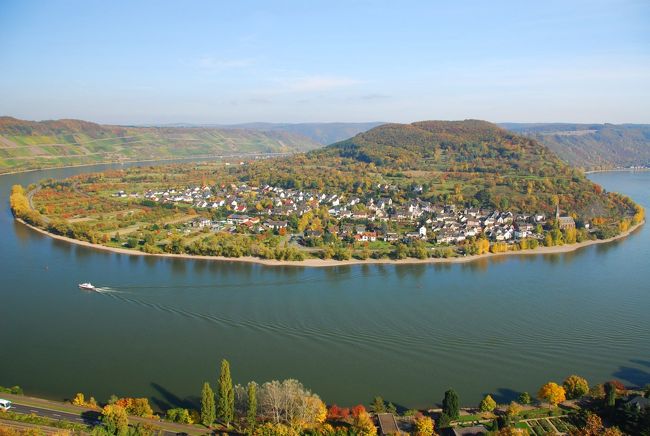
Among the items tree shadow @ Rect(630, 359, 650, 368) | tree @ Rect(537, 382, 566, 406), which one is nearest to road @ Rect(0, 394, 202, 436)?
tree @ Rect(537, 382, 566, 406)

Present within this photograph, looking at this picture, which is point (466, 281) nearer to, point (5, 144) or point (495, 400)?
point (495, 400)

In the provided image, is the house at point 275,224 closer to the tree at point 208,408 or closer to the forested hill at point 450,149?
the tree at point 208,408

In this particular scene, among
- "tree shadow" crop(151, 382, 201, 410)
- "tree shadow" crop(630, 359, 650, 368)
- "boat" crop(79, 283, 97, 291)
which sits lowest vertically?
"tree shadow" crop(151, 382, 201, 410)

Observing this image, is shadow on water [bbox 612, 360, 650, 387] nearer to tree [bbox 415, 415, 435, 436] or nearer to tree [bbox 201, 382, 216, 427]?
tree [bbox 415, 415, 435, 436]

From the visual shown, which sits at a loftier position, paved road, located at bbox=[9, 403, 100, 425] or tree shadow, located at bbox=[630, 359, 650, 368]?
tree shadow, located at bbox=[630, 359, 650, 368]

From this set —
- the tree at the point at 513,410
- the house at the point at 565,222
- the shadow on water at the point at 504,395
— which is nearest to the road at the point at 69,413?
the tree at the point at 513,410

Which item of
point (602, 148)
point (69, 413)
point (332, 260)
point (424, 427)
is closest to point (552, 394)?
point (424, 427)
